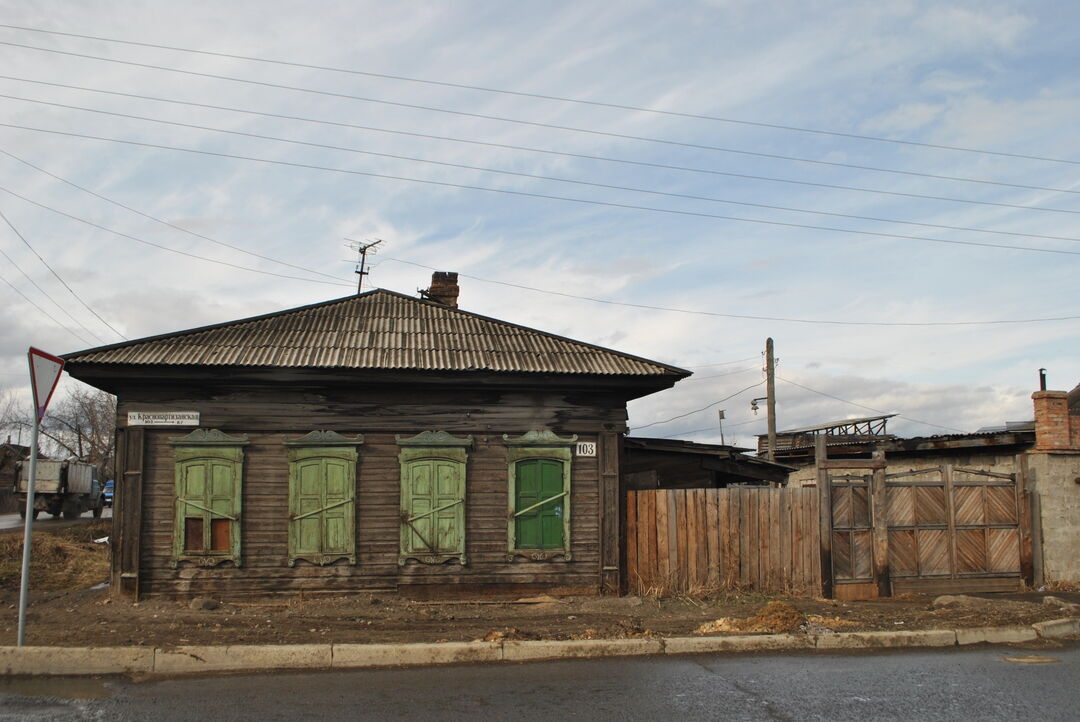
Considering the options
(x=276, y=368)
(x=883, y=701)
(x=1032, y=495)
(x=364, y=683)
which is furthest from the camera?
(x=1032, y=495)

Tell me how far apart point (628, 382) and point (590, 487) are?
1688 millimetres

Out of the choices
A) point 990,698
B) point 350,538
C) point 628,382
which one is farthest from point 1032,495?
point 350,538

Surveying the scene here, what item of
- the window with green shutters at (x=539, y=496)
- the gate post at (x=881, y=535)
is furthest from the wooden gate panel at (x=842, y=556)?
the window with green shutters at (x=539, y=496)

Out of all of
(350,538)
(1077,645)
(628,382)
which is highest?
(628,382)

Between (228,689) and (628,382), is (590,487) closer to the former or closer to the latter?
(628,382)

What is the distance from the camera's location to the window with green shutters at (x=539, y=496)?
1236 centimetres

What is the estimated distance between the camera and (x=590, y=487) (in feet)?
41.3

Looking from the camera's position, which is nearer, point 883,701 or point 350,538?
point 883,701

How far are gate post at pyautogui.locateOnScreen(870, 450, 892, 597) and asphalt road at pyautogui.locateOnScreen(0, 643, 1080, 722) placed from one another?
437 cm

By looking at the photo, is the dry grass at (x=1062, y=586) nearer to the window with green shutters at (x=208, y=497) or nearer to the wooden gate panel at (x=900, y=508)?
the wooden gate panel at (x=900, y=508)

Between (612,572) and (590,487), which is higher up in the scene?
(590,487)

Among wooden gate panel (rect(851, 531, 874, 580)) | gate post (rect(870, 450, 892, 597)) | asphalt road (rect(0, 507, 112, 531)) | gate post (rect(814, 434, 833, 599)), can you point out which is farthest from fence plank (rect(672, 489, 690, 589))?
asphalt road (rect(0, 507, 112, 531))

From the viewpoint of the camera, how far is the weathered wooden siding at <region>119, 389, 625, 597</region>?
11.9 m

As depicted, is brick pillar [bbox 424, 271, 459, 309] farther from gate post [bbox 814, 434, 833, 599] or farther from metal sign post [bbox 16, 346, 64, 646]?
metal sign post [bbox 16, 346, 64, 646]
